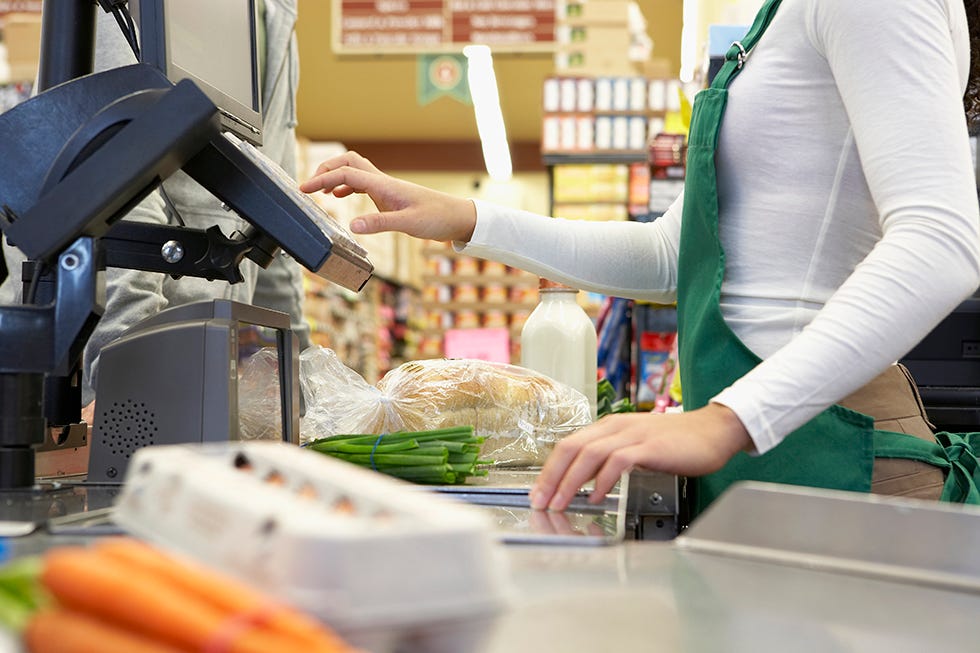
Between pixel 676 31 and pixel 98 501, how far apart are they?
32.6 ft

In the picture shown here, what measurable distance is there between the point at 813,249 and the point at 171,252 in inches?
34.5

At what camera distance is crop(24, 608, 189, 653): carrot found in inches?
17.6

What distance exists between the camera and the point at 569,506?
1160mm

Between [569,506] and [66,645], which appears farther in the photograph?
[569,506]

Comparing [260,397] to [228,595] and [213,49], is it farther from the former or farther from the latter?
[228,595]

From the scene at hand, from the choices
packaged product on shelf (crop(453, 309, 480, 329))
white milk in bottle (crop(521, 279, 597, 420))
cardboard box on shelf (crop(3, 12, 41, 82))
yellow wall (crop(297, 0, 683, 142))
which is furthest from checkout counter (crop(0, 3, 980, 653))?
packaged product on shelf (crop(453, 309, 480, 329))

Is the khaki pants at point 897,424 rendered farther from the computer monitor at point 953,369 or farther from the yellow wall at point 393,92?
the yellow wall at point 393,92

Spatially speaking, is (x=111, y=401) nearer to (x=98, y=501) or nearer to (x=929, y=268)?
(x=98, y=501)

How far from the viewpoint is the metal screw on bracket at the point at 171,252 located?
1.44 m

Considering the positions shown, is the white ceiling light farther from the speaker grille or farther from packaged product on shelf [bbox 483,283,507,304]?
the speaker grille

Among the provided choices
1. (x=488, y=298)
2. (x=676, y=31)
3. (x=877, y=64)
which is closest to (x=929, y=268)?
(x=877, y=64)

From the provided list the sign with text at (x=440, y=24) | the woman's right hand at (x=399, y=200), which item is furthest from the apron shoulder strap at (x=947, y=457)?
the sign with text at (x=440, y=24)

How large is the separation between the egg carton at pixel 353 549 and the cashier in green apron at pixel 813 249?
0.54 metres

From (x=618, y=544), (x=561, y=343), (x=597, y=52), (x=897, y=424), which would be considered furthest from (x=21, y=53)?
(x=618, y=544)
